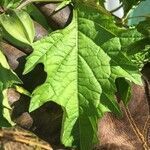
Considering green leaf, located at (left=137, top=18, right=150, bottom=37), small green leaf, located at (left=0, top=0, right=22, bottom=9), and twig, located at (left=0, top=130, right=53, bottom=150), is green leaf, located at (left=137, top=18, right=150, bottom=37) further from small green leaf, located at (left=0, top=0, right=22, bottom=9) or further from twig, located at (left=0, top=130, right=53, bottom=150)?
twig, located at (left=0, top=130, right=53, bottom=150)

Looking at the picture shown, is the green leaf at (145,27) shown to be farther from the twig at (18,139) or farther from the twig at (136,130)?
the twig at (18,139)

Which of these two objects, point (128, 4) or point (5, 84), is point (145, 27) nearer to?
point (128, 4)

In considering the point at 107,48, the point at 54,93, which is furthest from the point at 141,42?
the point at 54,93

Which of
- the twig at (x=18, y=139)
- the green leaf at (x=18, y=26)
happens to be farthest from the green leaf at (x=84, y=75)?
the twig at (x=18, y=139)

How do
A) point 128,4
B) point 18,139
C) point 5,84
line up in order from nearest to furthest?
point 5,84 < point 128,4 < point 18,139

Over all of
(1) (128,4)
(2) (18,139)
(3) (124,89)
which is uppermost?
(1) (128,4)

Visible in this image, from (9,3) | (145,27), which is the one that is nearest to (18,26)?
(9,3)

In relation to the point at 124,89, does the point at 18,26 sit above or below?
above
